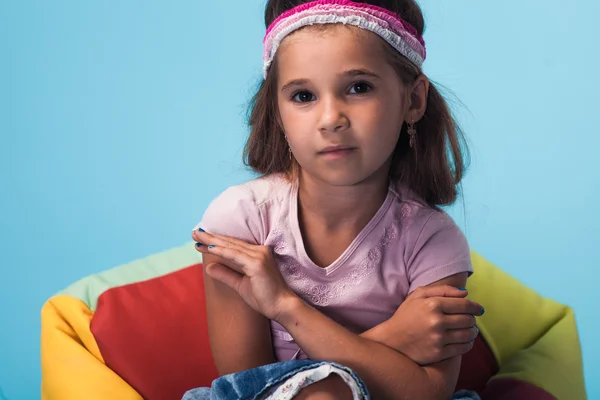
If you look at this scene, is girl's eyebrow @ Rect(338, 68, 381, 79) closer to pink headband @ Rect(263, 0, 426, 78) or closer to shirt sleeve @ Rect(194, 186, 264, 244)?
pink headband @ Rect(263, 0, 426, 78)

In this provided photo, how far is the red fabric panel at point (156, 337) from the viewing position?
7.22 ft

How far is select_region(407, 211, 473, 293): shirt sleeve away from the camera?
197 cm

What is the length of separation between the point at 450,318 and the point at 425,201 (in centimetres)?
32

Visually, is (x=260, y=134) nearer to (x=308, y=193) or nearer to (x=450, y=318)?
(x=308, y=193)

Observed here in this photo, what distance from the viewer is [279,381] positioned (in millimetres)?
1793

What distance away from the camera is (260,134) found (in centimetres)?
210

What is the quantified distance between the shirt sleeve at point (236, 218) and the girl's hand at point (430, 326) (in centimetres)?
34

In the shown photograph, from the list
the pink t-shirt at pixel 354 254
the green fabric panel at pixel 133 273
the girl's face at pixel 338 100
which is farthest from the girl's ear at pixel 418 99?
the green fabric panel at pixel 133 273

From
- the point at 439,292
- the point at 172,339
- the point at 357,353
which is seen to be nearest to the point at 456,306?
the point at 439,292

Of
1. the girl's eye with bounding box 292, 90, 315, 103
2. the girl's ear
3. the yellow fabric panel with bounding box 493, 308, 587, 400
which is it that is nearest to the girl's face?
the girl's eye with bounding box 292, 90, 315, 103

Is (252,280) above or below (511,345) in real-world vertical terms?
above

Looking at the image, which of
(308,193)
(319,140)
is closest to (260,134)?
(308,193)

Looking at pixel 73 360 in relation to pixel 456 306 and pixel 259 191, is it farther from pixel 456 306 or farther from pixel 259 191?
pixel 456 306

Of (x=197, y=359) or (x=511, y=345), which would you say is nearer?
(x=197, y=359)
